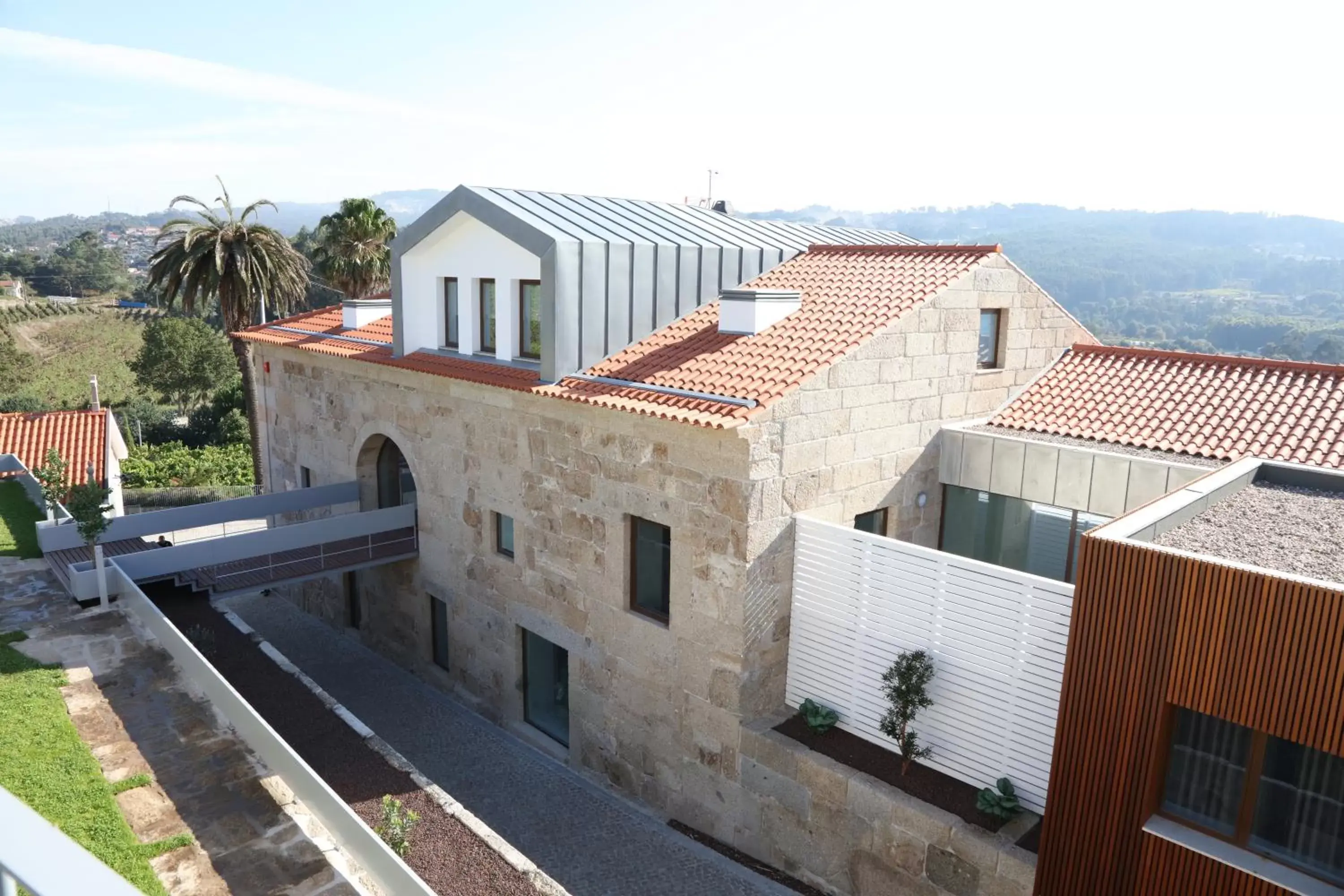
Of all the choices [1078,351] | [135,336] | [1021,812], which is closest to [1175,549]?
[1021,812]

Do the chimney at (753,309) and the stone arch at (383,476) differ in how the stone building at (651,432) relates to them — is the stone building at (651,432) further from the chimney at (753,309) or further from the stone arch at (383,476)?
the stone arch at (383,476)

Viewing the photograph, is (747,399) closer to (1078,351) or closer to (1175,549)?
(1175,549)

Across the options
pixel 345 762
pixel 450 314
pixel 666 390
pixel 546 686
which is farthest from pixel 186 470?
pixel 666 390

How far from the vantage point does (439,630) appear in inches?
741

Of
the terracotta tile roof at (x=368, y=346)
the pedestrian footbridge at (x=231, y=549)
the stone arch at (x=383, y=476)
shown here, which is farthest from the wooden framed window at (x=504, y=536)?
the stone arch at (x=383, y=476)

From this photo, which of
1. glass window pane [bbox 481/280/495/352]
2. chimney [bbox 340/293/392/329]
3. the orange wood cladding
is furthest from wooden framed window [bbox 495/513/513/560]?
the orange wood cladding

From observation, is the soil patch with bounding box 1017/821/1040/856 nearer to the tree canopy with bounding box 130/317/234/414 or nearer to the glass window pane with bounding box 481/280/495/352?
the glass window pane with bounding box 481/280/495/352

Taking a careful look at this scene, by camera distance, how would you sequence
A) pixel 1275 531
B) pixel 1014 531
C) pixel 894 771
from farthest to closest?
pixel 1014 531, pixel 894 771, pixel 1275 531

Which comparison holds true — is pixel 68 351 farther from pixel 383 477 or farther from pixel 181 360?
pixel 383 477

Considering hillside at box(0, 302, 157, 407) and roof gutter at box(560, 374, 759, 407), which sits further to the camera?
hillside at box(0, 302, 157, 407)

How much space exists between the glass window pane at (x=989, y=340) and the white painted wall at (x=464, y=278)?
739cm

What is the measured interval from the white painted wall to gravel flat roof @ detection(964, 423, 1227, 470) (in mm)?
7738

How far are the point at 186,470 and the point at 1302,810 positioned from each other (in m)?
42.4

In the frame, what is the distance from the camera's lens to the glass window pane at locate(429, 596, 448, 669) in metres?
18.7
